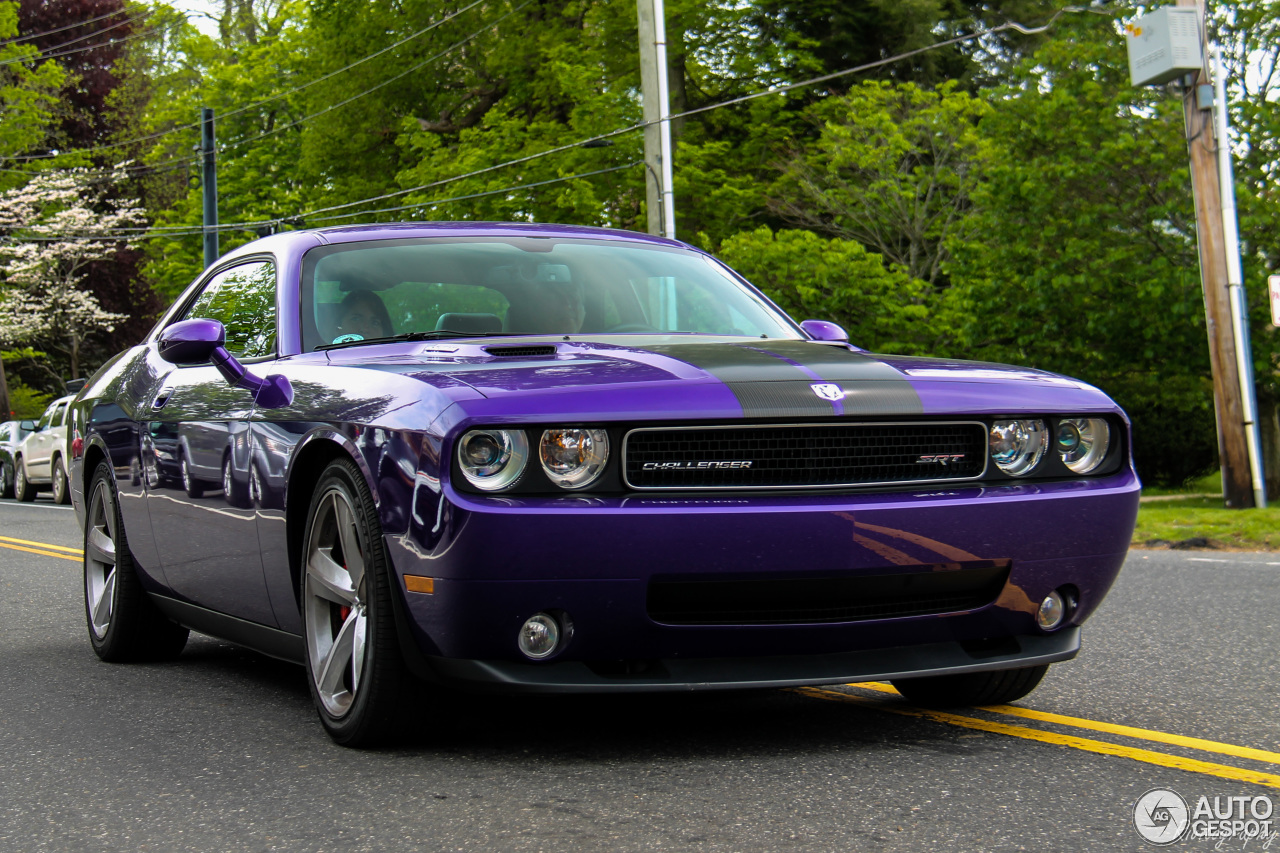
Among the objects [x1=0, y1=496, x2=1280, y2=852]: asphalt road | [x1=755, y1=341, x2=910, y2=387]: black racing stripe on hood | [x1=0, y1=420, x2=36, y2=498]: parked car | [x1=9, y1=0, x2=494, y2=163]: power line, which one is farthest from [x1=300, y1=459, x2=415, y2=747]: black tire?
[x1=9, y1=0, x2=494, y2=163]: power line

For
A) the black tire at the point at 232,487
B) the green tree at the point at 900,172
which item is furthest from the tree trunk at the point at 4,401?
the black tire at the point at 232,487

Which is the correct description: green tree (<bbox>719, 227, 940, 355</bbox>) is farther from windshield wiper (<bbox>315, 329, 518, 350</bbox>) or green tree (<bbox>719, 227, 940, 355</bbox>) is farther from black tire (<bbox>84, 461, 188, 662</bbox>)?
windshield wiper (<bbox>315, 329, 518, 350</bbox>)

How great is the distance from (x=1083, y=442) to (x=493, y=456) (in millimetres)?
1682

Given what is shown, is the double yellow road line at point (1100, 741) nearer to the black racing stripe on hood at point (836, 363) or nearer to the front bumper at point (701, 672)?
the front bumper at point (701, 672)

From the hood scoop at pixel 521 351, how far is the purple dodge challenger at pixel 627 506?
0.04 feet

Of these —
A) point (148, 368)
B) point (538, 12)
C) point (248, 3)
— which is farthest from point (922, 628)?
point (248, 3)

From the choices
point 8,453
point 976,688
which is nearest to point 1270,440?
point 8,453

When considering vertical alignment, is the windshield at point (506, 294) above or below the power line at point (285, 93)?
below

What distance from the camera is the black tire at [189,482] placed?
5344 mm

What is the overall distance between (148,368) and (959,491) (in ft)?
11.5

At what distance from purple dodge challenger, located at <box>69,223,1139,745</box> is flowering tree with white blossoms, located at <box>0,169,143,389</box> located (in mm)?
44365

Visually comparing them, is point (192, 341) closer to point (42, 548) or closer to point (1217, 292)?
point (42, 548)

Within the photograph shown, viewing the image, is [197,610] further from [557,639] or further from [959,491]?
[959,491]

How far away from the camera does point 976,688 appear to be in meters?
4.93
